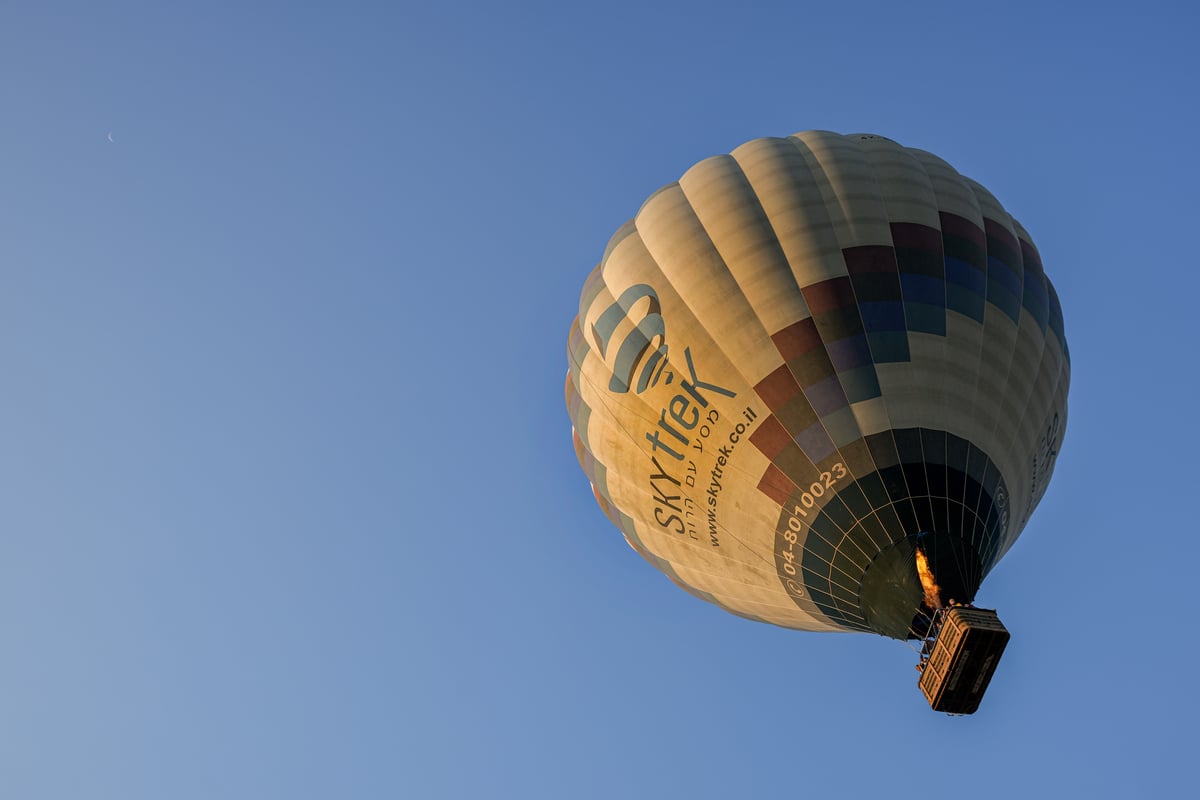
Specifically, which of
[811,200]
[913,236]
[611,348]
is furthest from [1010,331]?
[611,348]

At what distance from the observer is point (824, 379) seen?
13.3 meters

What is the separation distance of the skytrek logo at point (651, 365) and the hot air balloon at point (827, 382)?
0.10 ft

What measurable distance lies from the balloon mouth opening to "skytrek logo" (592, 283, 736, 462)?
2854mm

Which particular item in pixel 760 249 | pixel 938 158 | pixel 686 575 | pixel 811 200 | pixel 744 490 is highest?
pixel 938 158

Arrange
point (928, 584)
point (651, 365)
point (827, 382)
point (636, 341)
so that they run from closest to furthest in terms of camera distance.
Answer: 1. point (928, 584)
2. point (827, 382)
3. point (651, 365)
4. point (636, 341)

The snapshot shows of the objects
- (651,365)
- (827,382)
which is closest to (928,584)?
(827,382)

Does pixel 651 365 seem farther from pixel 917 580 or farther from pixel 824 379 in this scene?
pixel 917 580

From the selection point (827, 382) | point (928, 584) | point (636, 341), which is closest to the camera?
point (928, 584)

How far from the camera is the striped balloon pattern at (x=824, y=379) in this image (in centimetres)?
1284

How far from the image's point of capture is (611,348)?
15.0 meters

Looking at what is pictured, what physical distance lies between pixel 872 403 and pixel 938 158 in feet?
16.9

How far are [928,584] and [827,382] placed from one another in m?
2.76

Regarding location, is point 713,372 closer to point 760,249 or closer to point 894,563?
point 760,249

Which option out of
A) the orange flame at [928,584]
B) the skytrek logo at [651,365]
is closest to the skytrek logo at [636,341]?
the skytrek logo at [651,365]
